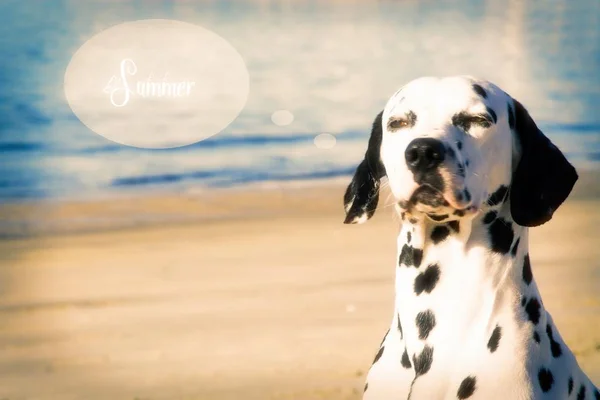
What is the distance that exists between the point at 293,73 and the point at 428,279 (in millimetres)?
4018

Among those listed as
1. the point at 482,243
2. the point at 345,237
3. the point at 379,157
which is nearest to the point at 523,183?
the point at 482,243

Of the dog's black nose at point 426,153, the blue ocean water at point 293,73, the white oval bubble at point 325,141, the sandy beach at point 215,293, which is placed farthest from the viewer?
the white oval bubble at point 325,141

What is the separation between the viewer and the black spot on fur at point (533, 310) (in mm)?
2078

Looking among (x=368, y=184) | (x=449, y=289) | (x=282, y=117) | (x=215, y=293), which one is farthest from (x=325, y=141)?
(x=449, y=289)

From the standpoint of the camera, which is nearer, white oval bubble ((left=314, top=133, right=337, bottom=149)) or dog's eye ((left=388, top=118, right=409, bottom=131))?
dog's eye ((left=388, top=118, right=409, bottom=131))

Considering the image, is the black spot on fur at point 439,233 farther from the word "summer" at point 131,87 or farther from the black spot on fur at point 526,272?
the word "summer" at point 131,87

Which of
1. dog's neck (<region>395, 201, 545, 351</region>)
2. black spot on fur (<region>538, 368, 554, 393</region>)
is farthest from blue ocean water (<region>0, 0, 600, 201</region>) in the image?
black spot on fur (<region>538, 368, 554, 393</region>)

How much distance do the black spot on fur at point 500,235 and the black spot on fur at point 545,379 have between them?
0.84 ft

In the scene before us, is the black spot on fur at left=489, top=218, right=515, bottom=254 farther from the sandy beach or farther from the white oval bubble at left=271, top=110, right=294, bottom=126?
the white oval bubble at left=271, top=110, right=294, bottom=126

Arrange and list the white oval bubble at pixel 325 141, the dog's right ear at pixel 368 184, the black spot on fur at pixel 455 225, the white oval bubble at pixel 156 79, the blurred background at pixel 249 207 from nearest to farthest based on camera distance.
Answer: the black spot on fur at pixel 455 225 → the dog's right ear at pixel 368 184 → the blurred background at pixel 249 207 → the white oval bubble at pixel 156 79 → the white oval bubble at pixel 325 141

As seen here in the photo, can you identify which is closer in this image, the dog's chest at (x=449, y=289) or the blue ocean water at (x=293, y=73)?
the dog's chest at (x=449, y=289)

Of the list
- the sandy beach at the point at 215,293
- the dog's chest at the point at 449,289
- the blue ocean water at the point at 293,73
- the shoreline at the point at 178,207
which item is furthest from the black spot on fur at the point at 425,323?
the blue ocean water at the point at 293,73

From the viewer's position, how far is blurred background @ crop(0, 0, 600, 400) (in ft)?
12.7

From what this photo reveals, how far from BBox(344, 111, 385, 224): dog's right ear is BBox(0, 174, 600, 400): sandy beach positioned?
1.24m
